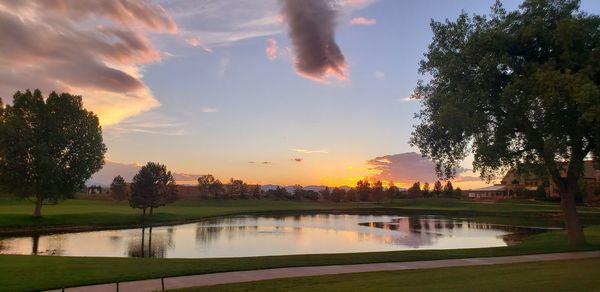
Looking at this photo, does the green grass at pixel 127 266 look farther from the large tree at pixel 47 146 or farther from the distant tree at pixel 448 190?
the distant tree at pixel 448 190

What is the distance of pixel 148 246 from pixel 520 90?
2831 centimetres

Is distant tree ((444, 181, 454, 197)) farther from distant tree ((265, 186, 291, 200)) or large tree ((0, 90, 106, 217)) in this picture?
large tree ((0, 90, 106, 217))

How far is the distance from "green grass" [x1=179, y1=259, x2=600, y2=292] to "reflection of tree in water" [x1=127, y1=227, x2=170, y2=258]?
17276 mm

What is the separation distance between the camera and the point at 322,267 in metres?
19.2

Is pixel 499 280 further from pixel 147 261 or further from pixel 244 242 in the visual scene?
pixel 244 242

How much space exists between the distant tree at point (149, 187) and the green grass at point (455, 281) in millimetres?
53819

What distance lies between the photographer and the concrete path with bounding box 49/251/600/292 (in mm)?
15031

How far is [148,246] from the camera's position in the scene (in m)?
35.6

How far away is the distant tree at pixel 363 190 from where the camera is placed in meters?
160

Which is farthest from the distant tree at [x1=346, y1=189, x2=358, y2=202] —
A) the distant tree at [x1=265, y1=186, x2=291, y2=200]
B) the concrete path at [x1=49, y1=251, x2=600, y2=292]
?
the concrete path at [x1=49, y1=251, x2=600, y2=292]

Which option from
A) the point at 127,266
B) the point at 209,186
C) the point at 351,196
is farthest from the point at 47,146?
the point at 351,196

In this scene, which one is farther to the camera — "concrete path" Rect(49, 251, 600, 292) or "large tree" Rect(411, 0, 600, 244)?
"large tree" Rect(411, 0, 600, 244)

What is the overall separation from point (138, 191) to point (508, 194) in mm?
111383

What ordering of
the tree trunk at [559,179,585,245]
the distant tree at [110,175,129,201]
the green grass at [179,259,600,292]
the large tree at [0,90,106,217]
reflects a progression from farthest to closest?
1. the distant tree at [110,175,129,201]
2. the large tree at [0,90,106,217]
3. the tree trunk at [559,179,585,245]
4. the green grass at [179,259,600,292]
